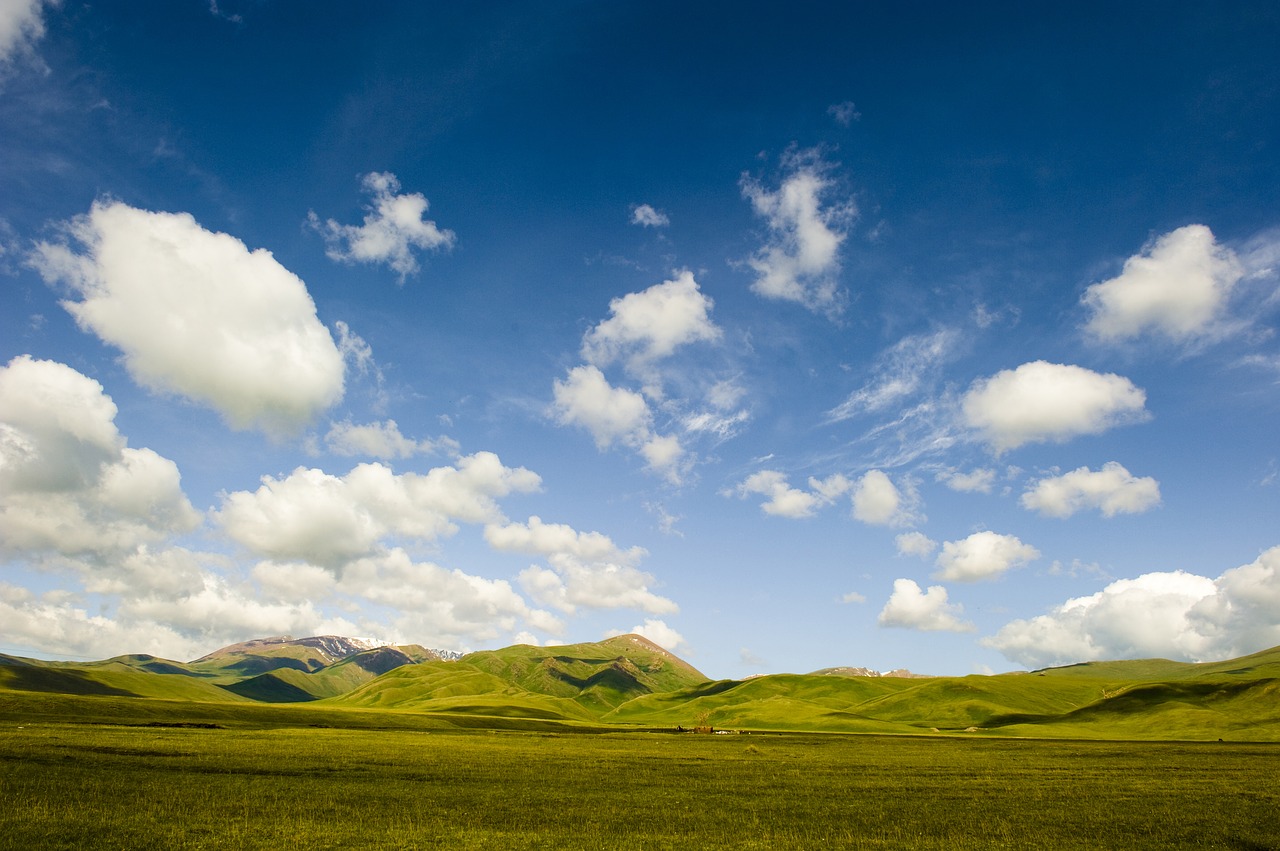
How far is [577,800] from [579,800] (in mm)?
132

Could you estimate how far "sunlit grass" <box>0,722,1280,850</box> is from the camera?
32125 mm

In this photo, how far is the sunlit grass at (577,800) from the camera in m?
32.1

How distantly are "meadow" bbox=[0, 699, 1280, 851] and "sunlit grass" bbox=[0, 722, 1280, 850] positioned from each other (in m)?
0.20

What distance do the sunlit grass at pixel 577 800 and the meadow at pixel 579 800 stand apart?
0.64ft

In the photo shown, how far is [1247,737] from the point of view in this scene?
171 m

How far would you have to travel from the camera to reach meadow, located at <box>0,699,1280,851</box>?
32.1 m

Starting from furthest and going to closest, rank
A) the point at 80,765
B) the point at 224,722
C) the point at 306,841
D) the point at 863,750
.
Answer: the point at 224,722 → the point at 863,750 → the point at 80,765 → the point at 306,841

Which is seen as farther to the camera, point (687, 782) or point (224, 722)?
point (224, 722)

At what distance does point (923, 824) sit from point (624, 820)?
1668 centimetres

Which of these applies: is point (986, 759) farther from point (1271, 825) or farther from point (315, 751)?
point (315, 751)

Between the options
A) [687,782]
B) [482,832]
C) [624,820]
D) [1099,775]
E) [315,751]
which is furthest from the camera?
[315,751]

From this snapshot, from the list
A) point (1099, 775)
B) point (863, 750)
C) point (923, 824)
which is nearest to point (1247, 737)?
point (863, 750)

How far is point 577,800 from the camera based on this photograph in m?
43.7

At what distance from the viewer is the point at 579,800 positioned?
43750 millimetres
